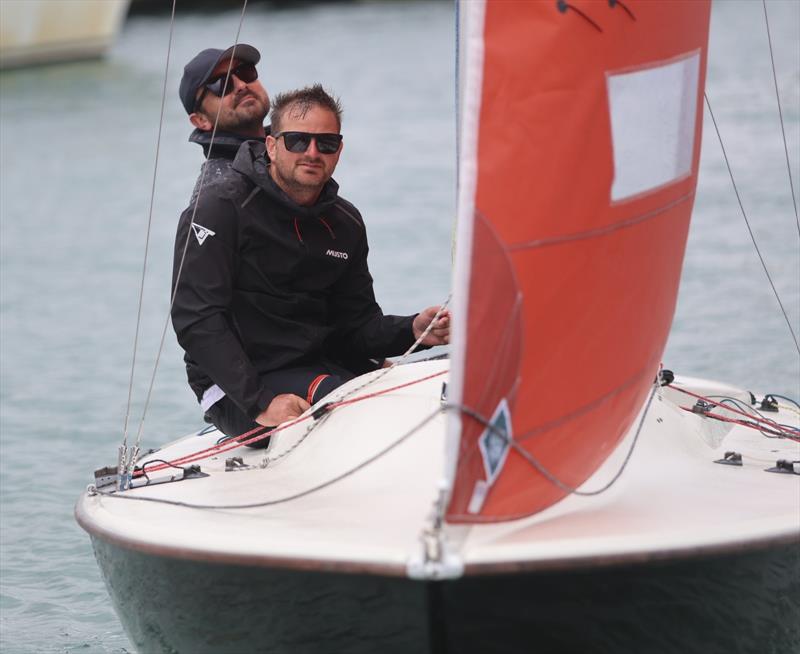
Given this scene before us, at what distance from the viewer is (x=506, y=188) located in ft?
8.68

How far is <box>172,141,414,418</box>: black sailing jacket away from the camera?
12.1 feet

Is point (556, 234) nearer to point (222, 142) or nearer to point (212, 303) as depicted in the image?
point (212, 303)

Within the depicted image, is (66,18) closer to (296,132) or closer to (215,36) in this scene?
(215,36)

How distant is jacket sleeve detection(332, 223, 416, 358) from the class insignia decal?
4.73 feet

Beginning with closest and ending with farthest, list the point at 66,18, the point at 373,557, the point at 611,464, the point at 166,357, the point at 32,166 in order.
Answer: the point at 373,557
the point at 611,464
the point at 166,357
the point at 32,166
the point at 66,18

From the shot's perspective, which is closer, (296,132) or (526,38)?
(526,38)

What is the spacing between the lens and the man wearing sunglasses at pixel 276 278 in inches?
145

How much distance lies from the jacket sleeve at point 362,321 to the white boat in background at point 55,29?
20361mm

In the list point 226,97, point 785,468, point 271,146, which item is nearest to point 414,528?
point 785,468

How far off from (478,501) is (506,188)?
0.57 meters

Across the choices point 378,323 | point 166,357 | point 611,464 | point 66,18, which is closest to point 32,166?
point 166,357

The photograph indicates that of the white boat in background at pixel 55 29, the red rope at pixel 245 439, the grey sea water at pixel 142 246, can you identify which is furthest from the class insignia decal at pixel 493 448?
the white boat in background at pixel 55 29

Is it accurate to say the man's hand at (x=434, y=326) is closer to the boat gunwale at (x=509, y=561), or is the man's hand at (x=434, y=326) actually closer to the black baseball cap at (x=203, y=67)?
the black baseball cap at (x=203, y=67)

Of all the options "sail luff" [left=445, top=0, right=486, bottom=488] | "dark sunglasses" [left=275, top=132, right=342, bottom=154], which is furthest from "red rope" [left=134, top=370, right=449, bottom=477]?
"sail luff" [left=445, top=0, right=486, bottom=488]
